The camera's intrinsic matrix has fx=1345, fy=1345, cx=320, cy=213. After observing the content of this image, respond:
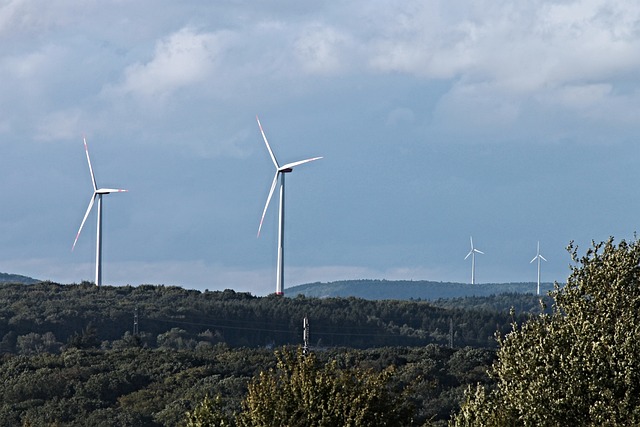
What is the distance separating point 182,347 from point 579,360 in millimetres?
112000

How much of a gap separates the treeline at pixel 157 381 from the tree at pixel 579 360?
34.9 m

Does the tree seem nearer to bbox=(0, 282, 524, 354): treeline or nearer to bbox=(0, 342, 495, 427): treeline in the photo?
bbox=(0, 342, 495, 427): treeline

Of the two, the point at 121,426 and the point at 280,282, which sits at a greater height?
the point at 280,282

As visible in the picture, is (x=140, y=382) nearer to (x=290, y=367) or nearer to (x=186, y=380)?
(x=186, y=380)

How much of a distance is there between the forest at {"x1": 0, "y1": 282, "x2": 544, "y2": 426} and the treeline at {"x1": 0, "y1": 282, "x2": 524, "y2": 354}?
7.5 inches

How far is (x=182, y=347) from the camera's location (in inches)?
5807

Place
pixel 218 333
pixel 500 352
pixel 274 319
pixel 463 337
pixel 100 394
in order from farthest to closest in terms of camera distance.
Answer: pixel 463 337, pixel 274 319, pixel 218 333, pixel 100 394, pixel 500 352

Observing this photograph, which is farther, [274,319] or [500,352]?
[274,319]

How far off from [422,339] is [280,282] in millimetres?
58559

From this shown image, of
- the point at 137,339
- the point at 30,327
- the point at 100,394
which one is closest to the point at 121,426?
the point at 100,394

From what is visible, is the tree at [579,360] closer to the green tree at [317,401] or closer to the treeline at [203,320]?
the green tree at [317,401]

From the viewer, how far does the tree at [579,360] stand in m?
37.8

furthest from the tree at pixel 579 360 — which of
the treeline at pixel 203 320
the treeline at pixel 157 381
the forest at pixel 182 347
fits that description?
the treeline at pixel 203 320

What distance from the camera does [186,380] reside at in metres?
96.9
